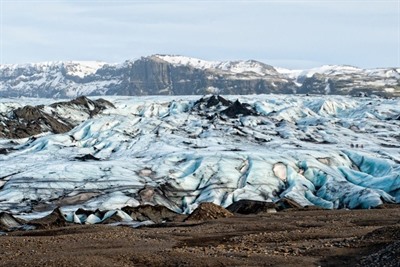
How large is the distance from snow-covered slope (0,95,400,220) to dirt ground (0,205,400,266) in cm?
1390

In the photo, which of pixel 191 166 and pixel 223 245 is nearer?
pixel 223 245

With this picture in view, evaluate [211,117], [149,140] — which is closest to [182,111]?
[211,117]

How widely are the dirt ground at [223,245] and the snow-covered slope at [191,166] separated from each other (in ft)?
45.6

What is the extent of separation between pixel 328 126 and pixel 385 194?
118 feet

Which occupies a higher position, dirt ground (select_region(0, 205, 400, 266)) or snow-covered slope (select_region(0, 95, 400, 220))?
dirt ground (select_region(0, 205, 400, 266))

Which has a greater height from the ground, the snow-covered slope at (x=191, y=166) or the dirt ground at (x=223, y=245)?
the dirt ground at (x=223, y=245)

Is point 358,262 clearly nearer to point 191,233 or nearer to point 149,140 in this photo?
point 191,233

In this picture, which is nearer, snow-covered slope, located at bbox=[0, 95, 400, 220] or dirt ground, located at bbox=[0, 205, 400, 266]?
dirt ground, located at bbox=[0, 205, 400, 266]

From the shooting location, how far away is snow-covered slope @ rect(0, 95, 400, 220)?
133 ft

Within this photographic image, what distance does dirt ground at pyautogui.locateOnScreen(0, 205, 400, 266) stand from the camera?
1642 cm

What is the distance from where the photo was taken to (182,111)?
90.4 metres

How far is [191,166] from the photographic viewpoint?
4738cm

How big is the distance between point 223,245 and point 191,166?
27.6m

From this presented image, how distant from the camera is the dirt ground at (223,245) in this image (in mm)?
16422
